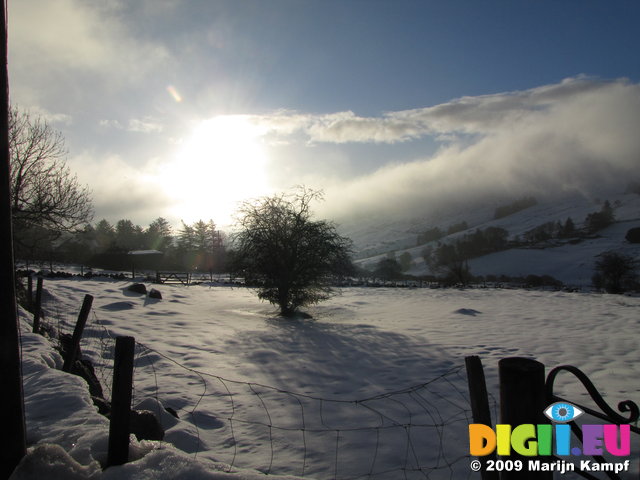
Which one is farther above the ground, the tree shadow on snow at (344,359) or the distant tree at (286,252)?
the distant tree at (286,252)

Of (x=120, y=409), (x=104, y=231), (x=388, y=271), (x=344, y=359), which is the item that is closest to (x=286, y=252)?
(x=344, y=359)

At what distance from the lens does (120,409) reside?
106 inches

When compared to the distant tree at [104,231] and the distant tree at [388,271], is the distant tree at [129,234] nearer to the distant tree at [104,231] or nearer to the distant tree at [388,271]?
the distant tree at [104,231]

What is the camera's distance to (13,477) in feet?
7.39

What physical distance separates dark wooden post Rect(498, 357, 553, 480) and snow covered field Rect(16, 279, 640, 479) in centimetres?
173

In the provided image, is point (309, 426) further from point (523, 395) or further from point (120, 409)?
point (523, 395)

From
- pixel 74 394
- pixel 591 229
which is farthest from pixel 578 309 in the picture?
pixel 591 229

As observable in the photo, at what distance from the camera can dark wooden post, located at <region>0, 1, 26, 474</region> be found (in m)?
2.21

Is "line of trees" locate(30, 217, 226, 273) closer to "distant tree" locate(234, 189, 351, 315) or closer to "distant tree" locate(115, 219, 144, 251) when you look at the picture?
"distant tree" locate(115, 219, 144, 251)

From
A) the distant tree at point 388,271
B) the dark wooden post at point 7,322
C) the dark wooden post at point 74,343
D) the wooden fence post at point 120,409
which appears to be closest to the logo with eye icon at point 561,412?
the wooden fence post at point 120,409

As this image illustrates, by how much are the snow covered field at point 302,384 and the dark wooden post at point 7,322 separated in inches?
7.1

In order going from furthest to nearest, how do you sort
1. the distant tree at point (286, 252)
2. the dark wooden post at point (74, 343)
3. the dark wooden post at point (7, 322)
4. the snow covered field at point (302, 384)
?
the distant tree at point (286, 252)
the dark wooden post at point (74, 343)
the snow covered field at point (302, 384)
the dark wooden post at point (7, 322)

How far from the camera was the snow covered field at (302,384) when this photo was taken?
389cm

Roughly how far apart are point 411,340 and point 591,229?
14024 centimetres
